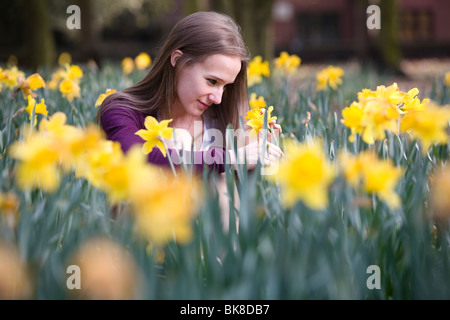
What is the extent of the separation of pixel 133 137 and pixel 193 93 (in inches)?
12.2

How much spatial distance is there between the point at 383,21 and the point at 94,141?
10201mm

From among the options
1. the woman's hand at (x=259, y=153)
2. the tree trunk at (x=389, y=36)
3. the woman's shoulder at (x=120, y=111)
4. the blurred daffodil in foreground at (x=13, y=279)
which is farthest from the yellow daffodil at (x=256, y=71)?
the tree trunk at (x=389, y=36)

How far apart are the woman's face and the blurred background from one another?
500cm

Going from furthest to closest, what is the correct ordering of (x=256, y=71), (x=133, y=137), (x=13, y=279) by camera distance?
(x=256, y=71) < (x=133, y=137) < (x=13, y=279)

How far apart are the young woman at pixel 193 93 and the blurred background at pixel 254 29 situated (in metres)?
4.82

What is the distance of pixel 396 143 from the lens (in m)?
1.75

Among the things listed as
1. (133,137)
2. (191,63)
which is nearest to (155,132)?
(133,137)

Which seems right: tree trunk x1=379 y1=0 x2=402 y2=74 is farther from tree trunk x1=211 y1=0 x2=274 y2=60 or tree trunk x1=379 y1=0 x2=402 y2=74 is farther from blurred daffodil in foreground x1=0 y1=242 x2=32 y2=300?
blurred daffodil in foreground x1=0 y1=242 x2=32 y2=300

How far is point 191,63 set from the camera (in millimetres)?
2156

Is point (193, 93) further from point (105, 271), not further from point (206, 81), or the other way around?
point (105, 271)

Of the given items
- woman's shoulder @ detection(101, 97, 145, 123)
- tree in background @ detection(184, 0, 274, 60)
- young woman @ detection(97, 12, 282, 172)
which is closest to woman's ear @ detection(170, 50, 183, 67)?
young woman @ detection(97, 12, 282, 172)

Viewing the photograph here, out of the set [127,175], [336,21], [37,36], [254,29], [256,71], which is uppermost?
[336,21]

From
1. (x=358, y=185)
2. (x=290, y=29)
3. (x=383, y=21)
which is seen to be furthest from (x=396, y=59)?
(x=290, y=29)
